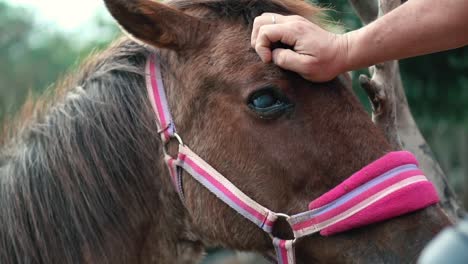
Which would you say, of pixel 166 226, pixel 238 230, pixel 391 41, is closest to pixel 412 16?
pixel 391 41

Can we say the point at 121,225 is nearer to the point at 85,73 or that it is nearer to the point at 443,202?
the point at 85,73

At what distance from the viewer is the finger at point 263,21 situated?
2.50 meters

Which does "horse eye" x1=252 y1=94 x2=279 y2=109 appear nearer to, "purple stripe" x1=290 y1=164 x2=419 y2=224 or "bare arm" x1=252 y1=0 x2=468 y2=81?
"bare arm" x1=252 y1=0 x2=468 y2=81

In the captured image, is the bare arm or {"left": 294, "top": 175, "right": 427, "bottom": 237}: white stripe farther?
{"left": 294, "top": 175, "right": 427, "bottom": 237}: white stripe

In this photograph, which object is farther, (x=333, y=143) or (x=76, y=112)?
(x=76, y=112)

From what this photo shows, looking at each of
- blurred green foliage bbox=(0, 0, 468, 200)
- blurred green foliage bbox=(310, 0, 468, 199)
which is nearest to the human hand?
blurred green foliage bbox=(0, 0, 468, 200)

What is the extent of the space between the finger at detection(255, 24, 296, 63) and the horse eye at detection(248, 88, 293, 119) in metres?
0.12

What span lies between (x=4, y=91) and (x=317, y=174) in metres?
10.7

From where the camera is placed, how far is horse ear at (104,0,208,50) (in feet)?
8.26

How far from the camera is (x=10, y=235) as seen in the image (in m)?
2.52

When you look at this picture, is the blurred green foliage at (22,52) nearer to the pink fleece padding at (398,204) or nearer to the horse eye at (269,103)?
the horse eye at (269,103)

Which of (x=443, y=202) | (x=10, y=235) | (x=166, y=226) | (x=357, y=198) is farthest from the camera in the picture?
(x=443, y=202)

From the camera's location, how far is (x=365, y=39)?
2.29m

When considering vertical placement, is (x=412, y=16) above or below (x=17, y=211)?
above
